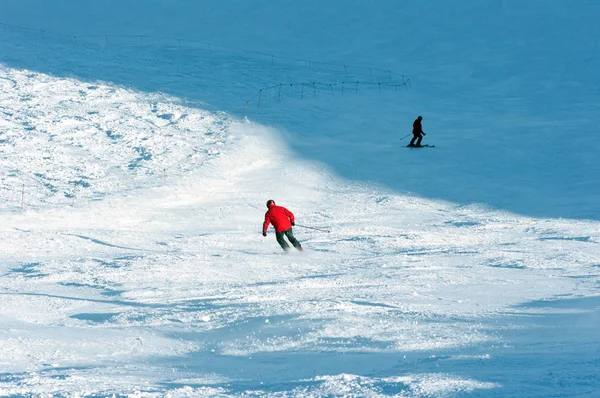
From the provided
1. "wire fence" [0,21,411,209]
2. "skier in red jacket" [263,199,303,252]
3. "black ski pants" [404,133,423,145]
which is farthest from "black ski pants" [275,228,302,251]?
"wire fence" [0,21,411,209]

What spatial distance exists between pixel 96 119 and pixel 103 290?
1864cm

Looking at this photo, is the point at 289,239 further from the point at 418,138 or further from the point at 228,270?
the point at 418,138

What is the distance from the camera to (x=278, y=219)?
1435 centimetres

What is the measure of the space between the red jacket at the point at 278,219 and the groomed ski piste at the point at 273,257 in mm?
593

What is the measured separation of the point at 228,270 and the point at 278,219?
7.64ft

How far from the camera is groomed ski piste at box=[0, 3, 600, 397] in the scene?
20.4ft

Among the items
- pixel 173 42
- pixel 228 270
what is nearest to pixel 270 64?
pixel 173 42

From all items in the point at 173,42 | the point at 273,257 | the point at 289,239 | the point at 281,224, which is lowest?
the point at 273,257

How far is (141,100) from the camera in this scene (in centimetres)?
3133

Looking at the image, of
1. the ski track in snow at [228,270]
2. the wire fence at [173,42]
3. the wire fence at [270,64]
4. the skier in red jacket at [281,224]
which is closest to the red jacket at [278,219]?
the skier in red jacket at [281,224]

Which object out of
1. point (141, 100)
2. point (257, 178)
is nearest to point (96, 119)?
point (141, 100)

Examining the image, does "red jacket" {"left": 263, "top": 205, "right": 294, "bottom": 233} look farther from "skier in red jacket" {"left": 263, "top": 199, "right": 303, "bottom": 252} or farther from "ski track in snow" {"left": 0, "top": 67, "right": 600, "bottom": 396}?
"ski track in snow" {"left": 0, "top": 67, "right": 600, "bottom": 396}

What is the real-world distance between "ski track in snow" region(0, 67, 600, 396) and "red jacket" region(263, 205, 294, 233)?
580 millimetres

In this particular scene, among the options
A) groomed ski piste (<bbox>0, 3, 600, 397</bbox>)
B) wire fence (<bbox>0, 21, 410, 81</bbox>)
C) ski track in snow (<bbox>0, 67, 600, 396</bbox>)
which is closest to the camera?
groomed ski piste (<bbox>0, 3, 600, 397</bbox>)
